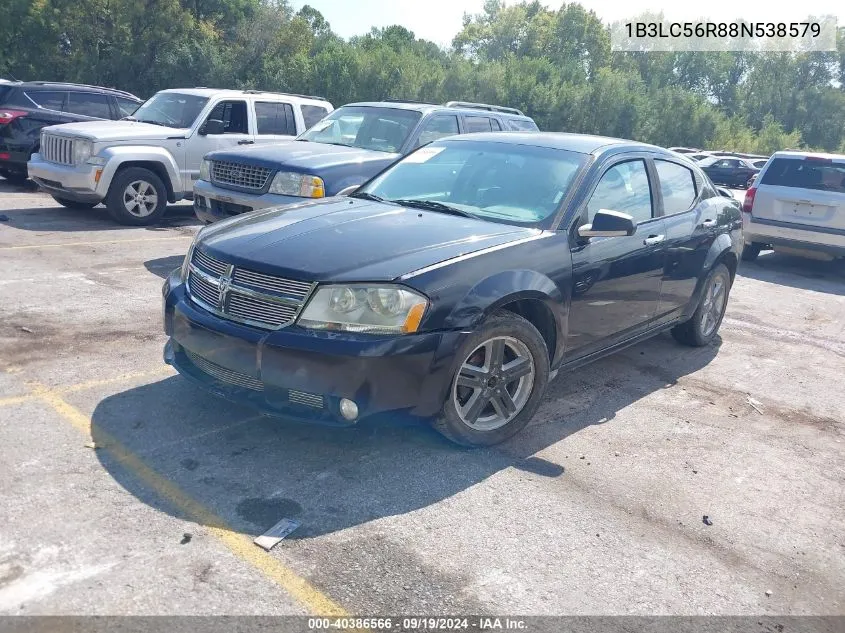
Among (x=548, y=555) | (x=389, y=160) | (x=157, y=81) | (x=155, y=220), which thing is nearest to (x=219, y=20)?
(x=157, y=81)

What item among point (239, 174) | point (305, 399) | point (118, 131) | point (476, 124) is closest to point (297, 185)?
point (239, 174)

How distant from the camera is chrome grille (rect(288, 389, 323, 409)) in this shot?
396 cm

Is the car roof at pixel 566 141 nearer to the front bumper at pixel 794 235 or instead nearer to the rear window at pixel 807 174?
the front bumper at pixel 794 235

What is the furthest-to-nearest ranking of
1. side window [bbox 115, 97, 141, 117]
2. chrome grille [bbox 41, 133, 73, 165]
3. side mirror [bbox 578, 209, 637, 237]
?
side window [bbox 115, 97, 141, 117] → chrome grille [bbox 41, 133, 73, 165] → side mirror [bbox 578, 209, 637, 237]

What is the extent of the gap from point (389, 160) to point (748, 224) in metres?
5.85

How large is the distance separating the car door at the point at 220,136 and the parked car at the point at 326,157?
1821 mm

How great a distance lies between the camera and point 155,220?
442 inches

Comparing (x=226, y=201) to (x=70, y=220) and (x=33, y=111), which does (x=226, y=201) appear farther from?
(x=33, y=111)

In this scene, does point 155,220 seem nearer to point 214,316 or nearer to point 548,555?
point 214,316

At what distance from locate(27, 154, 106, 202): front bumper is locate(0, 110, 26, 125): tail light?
2.73m

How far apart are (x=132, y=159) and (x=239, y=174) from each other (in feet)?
8.89

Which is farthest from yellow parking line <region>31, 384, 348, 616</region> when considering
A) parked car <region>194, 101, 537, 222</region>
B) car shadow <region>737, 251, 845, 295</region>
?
car shadow <region>737, 251, 845, 295</region>

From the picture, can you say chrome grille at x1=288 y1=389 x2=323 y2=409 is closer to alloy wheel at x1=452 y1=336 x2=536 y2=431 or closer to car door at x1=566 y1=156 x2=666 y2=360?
alloy wheel at x1=452 y1=336 x2=536 y2=431

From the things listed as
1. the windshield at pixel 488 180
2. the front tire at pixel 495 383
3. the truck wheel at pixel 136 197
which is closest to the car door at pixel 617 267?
the windshield at pixel 488 180
